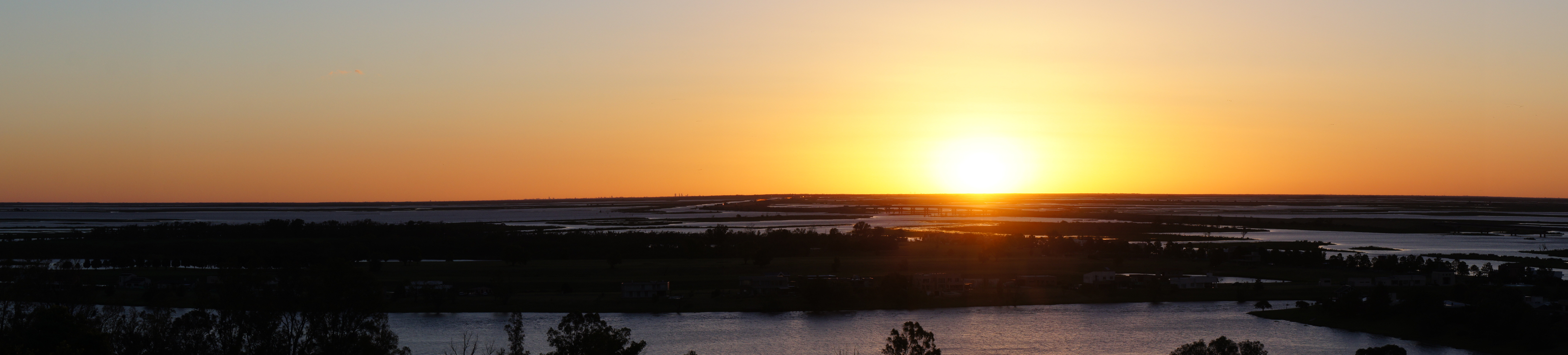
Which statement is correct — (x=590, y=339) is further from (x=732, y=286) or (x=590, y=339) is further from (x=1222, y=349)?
(x=732, y=286)

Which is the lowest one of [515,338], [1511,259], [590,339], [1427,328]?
[1427,328]

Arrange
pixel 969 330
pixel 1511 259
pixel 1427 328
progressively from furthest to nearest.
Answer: pixel 1511 259
pixel 969 330
pixel 1427 328

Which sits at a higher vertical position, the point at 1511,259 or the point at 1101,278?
the point at 1511,259

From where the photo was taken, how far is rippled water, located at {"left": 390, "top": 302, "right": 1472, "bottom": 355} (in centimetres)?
2605

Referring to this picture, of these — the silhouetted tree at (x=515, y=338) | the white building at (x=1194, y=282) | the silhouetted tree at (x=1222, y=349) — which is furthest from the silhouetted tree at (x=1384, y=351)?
the silhouetted tree at (x=515, y=338)

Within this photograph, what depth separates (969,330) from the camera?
28.7m

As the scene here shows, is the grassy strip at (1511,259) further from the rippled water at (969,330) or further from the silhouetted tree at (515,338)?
the silhouetted tree at (515,338)

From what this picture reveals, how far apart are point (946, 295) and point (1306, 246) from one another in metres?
32.4

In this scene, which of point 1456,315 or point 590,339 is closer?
point 590,339

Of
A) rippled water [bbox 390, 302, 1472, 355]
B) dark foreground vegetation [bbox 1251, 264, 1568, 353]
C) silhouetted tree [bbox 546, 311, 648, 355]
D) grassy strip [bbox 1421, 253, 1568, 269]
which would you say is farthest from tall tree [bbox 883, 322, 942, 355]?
grassy strip [bbox 1421, 253, 1568, 269]

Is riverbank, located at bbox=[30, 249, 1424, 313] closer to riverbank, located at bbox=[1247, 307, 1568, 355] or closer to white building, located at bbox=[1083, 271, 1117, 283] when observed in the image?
white building, located at bbox=[1083, 271, 1117, 283]

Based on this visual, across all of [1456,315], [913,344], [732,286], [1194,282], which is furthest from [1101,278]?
[913,344]

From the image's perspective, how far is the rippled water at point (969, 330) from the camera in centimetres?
2605

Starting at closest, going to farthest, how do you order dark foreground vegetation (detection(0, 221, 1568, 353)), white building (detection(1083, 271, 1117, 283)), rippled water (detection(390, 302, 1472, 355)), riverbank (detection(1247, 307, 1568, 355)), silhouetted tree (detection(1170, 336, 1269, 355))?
1. dark foreground vegetation (detection(0, 221, 1568, 353))
2. silhouetted tree (detection(1170, 336, 1269, 355))
3. riverbank (detection(1247, 307, 1568, 355))
4. rippled water (detection(390, 302, 1472, 355))
5. white building (detection(1083, 271, 1117, 283))
